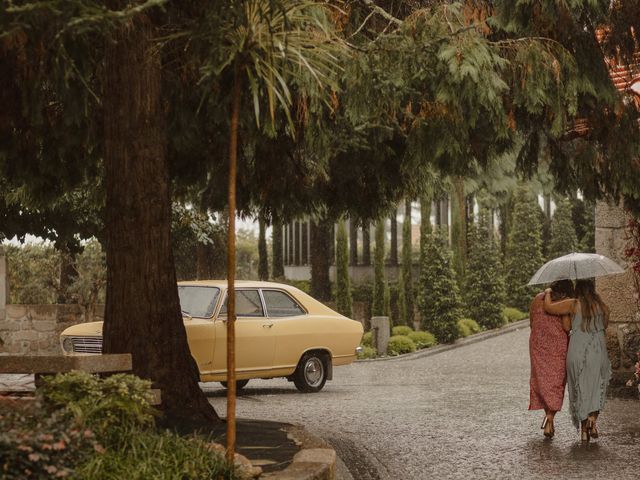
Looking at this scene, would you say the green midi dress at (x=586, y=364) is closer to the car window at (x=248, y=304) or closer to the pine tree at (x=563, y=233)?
the car window at (x=248, y=304)

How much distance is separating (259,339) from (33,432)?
9.21 metres

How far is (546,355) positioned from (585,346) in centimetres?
41

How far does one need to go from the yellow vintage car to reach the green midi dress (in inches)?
193

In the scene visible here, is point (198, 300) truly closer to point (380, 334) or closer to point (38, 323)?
point (38, 323)

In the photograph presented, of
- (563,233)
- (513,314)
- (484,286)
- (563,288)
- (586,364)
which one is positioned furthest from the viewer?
(563,233)

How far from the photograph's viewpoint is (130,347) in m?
9.52

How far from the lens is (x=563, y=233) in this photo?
37.8m

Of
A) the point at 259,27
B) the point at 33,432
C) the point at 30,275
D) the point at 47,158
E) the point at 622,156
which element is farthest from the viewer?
the point at 30,275

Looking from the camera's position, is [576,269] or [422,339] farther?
[422,339]

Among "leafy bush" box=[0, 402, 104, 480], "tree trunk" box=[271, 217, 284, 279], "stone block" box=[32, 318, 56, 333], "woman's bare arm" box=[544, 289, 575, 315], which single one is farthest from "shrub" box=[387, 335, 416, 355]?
"leafy bush" box=[0, 402, 104, 480]

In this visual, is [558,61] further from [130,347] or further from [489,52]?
[130,347]

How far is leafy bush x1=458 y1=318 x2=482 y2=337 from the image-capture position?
92.9ft

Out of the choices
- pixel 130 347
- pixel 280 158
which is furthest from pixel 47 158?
pixel 130 347

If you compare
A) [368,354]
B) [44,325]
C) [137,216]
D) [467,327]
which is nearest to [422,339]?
[368,354]
